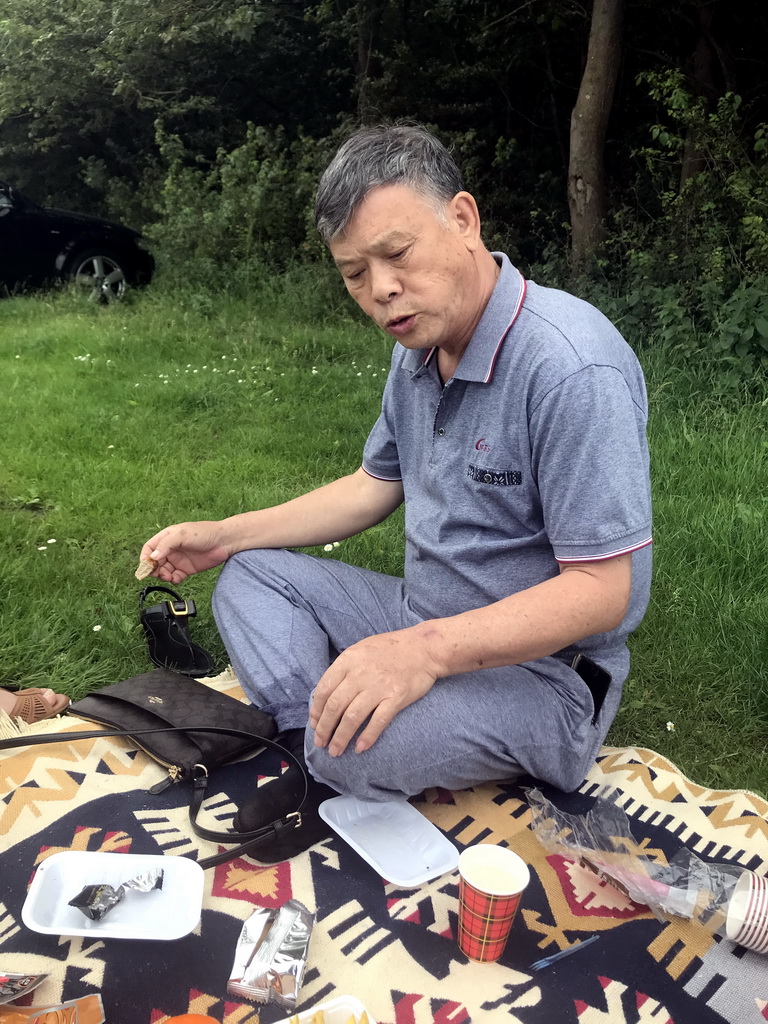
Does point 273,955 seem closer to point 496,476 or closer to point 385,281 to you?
point 496,476

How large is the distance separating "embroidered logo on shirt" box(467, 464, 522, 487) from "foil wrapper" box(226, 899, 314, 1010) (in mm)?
989

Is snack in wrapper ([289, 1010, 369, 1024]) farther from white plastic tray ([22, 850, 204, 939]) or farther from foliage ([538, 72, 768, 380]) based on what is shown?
foliage ([538, 72, 768, 380])

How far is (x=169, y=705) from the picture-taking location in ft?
7.29

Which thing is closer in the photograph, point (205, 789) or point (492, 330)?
point (492, 330)

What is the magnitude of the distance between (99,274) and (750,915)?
821 centimetres

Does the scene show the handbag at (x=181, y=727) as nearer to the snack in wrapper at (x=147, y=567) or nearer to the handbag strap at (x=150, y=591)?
the snack in wrapper at (x=147, y=567)

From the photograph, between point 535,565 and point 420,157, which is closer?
point 420,157

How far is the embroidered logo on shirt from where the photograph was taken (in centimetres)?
185

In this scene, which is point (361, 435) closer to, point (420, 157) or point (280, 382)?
point (280, 382)

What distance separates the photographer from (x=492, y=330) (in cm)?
181

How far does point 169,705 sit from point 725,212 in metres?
5.63

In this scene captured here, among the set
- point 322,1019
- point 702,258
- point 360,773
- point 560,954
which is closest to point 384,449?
point 360,773

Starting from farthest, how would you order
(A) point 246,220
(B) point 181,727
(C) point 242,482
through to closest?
1. (A) point 246,220
2. (C) point 242,482
3. (B) point 181,727

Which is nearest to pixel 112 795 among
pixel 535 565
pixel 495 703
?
pixel 495 703
